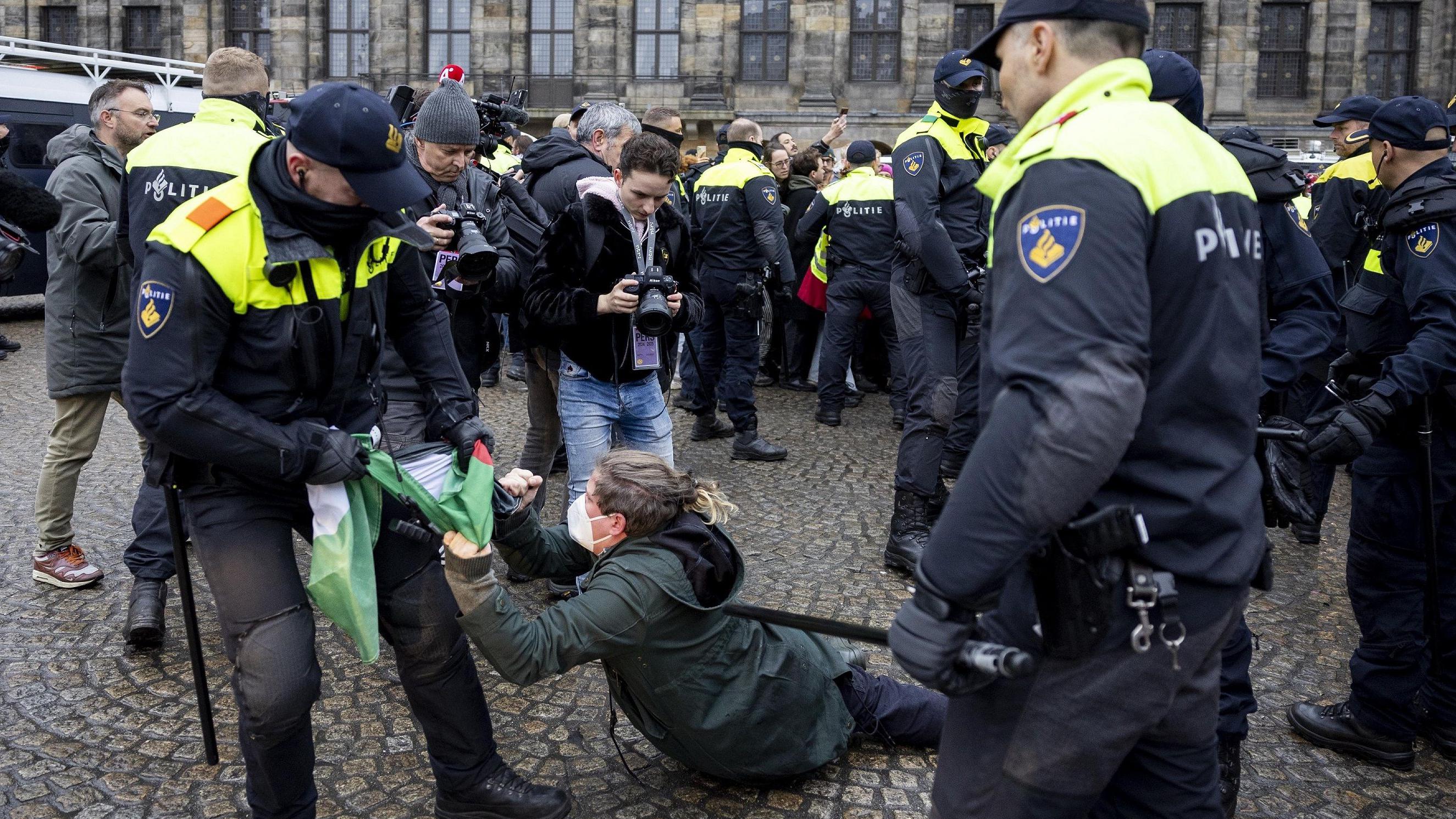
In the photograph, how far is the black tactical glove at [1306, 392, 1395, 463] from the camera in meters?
3.72

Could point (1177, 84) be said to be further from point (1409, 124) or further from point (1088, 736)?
point (1088, 736)

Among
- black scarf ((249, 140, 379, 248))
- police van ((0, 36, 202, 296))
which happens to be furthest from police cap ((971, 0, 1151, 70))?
police van ((0, 36, 202, 296))

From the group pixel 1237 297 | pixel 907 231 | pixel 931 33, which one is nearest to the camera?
pixel 1237 297

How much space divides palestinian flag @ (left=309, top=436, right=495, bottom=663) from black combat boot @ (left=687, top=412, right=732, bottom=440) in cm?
582

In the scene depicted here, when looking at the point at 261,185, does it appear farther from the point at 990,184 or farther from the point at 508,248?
the point at 508,248

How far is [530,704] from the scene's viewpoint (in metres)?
4.22

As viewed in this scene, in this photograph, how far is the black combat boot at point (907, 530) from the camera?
5684 millimetres

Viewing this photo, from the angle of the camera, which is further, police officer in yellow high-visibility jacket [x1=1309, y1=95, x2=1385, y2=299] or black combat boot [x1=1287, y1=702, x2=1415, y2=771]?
police officer in yellow high-visibility jacket [x1=1309, y1=95, x2=1385, y2=299]

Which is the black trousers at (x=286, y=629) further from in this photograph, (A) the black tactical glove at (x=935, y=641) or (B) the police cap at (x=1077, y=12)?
(B) the police cap at (x=1077, y=12)

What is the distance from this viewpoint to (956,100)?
588cm

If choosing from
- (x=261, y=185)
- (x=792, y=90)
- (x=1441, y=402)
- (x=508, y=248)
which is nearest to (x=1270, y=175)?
(x=1441, y=402)

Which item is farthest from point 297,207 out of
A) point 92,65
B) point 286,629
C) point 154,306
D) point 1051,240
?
point 92,65

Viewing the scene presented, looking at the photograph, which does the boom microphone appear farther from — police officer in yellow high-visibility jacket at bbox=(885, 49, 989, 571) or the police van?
the police van

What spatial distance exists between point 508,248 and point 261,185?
102 inches
